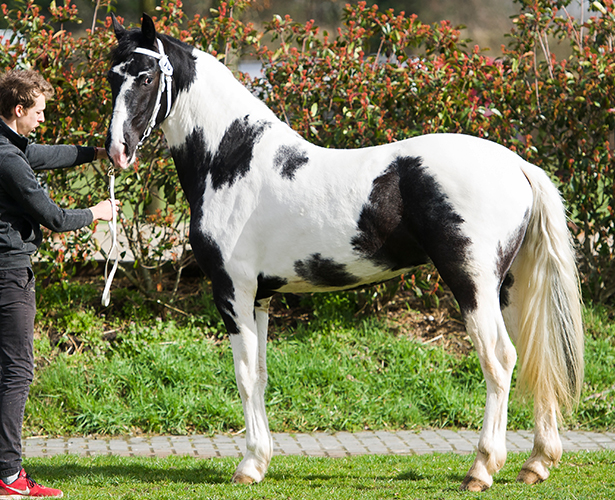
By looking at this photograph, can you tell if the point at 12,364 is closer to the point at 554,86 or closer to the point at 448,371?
the point at 448,371

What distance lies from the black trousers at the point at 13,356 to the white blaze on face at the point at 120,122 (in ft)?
2.41

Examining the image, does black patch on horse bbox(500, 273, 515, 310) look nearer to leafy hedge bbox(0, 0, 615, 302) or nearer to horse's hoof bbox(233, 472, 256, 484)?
horse's hoof bbox(233, 472, 256, 484)

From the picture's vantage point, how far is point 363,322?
6.17 metres

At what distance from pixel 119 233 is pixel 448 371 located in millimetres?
3092

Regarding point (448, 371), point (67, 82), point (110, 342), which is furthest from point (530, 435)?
point (67, 82)

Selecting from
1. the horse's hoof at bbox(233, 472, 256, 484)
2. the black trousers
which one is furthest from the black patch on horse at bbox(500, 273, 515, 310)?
the black trousers

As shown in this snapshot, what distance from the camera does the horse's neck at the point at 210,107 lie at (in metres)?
3.77

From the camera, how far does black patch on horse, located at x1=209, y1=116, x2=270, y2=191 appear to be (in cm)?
369

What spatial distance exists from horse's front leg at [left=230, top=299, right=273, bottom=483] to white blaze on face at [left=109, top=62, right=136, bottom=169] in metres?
1.02

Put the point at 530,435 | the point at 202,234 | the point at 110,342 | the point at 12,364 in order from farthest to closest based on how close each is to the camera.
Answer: the point at 110,342 → the point at 530,435 → the point at 202,234 → the point at 12,364

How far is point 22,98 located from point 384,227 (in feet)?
6.24

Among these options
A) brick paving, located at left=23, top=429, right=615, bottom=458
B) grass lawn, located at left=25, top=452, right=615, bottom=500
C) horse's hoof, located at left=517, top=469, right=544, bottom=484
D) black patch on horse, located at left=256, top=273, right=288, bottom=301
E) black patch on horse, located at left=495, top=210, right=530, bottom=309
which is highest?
black patch on horse, located at left=495, top=210, right=530, bottom=309

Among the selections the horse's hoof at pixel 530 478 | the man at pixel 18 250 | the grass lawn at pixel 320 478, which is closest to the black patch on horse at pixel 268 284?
the man at pixel 18 250

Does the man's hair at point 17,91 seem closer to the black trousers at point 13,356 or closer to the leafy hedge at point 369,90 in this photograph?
the black trousers at point 13,356
